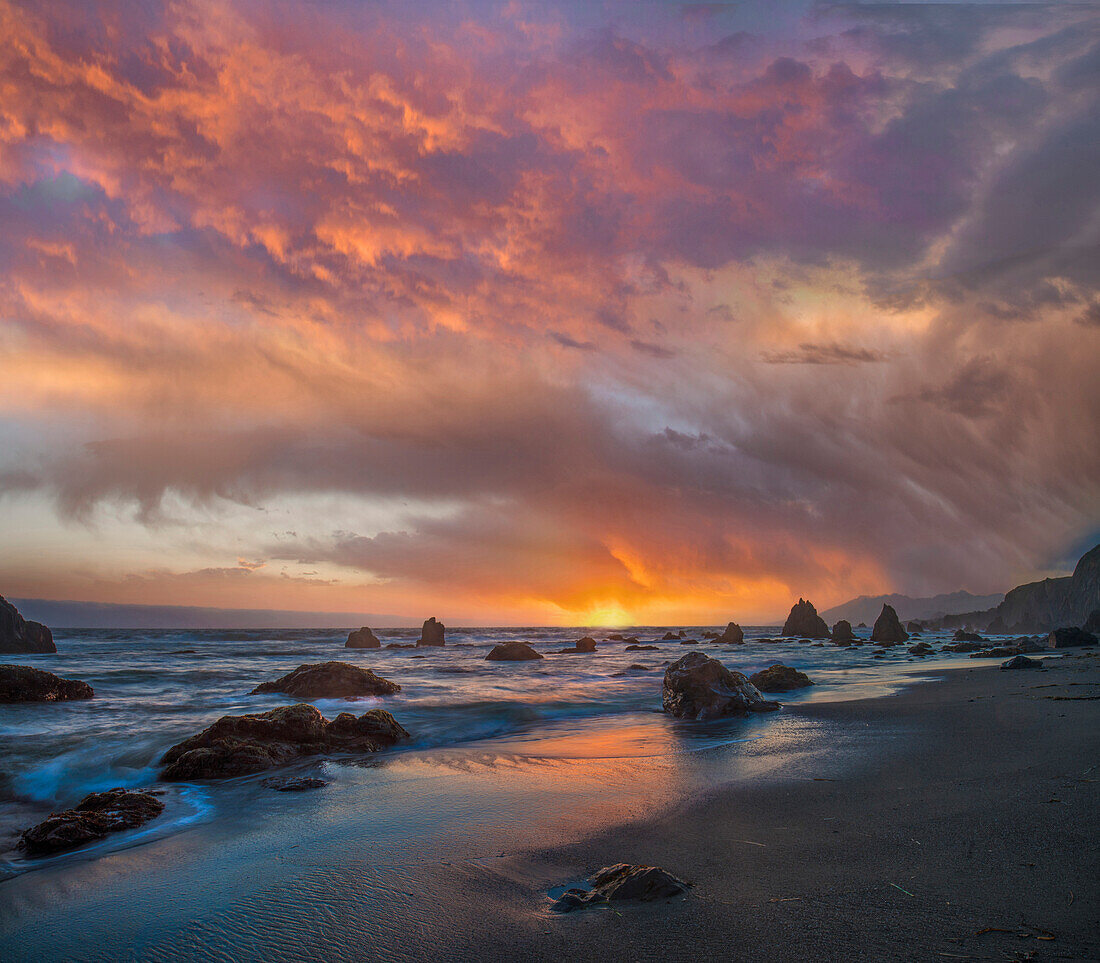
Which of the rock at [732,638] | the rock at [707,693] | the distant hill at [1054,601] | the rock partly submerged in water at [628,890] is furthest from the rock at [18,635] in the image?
the distant hill at [1054,601]

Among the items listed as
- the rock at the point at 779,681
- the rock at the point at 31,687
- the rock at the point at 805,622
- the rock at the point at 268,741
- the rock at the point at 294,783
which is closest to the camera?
the rock at the point at 294,783

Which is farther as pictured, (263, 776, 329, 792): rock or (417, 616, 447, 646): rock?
(417, 616, 447, 646): rock

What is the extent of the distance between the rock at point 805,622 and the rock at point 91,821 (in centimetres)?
10010

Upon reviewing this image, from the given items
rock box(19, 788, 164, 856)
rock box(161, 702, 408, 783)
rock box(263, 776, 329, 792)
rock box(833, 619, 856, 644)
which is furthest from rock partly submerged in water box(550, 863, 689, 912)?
rock box(833, 619, 856, 644)

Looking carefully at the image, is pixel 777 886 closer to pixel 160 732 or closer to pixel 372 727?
pixel 372 727

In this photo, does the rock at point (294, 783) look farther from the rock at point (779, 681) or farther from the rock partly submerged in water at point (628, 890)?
the rock at point (779, 681)

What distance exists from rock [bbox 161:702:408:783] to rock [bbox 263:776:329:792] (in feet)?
3.31

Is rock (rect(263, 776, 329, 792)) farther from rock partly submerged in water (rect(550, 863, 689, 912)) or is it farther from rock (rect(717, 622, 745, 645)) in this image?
rock (rect(717, 622, 745, 645))

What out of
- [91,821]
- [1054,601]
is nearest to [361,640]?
[91,821]

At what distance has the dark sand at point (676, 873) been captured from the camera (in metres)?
3.70

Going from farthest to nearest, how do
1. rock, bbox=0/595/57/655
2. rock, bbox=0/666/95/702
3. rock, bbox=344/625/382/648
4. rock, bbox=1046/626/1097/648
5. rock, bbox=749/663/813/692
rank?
rock, bbox=344/625/382/648 < rock, bbox=1046/626/1097/648 < rock, bbox=0/595/57/655 < rock, bbox=749/663/813/692 < rock, bbox=0/666/95/702

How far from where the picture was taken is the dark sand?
12.1 ft

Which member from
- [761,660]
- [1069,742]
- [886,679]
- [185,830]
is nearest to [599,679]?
[886,679]

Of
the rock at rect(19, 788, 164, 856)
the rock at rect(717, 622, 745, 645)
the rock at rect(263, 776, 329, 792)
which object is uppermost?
the rock at rect(19, 788, 164, 856)
